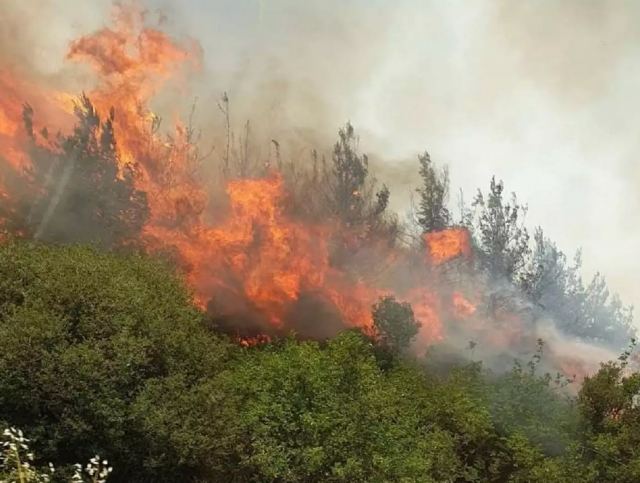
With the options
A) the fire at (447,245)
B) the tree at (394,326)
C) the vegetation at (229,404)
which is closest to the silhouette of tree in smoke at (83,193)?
the vegetation at (229,404)

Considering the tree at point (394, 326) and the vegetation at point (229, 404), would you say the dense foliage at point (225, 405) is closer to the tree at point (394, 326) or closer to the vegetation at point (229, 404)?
the vegetation at point (229, 404)

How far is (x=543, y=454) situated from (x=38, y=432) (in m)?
31.0

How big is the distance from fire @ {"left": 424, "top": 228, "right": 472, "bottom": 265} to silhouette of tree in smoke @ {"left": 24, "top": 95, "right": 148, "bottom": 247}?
44.8 metres

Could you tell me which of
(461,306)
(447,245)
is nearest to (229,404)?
(461,306)

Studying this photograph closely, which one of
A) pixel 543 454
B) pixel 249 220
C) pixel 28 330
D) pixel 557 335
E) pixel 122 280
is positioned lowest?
pixel 543 454

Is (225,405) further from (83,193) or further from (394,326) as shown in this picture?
(83,193)

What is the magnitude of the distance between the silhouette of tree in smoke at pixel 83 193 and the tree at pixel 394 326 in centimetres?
2842

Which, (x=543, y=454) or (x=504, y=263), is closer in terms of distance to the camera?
(x=543, y=454)

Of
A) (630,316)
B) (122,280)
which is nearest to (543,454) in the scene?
(122,280)

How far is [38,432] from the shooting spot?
2681 centimetres

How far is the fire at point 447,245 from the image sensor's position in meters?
88.5

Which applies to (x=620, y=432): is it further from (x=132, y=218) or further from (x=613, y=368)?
(x=132, y=218)

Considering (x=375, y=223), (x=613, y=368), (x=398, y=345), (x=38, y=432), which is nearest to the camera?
(x=38, y=432)

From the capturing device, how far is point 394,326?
202 feet
